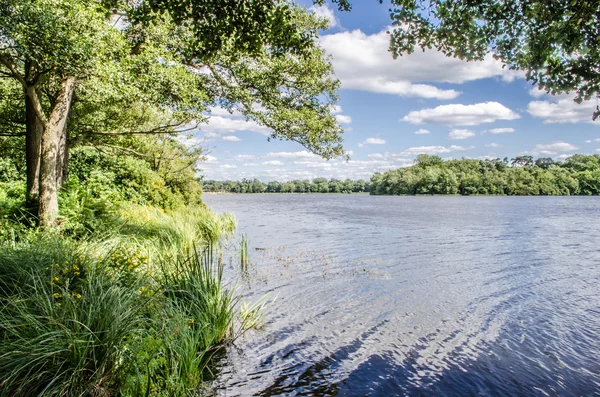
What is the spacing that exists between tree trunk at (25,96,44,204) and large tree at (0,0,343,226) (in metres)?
0.03

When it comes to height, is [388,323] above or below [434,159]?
below

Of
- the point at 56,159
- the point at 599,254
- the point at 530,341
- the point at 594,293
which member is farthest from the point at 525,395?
the point at 599,254

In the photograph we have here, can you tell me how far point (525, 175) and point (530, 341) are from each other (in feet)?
412

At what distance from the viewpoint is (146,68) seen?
32.1 feet

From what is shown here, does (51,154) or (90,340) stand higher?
(51,154)

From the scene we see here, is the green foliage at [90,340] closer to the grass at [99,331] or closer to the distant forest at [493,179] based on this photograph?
the grass at [99,331]

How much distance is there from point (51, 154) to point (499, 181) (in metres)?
124

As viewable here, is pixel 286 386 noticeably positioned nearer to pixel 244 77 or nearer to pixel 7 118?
pixel 244 77

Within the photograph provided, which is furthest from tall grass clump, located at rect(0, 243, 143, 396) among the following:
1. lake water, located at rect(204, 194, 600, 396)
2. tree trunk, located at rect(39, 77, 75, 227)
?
tree trunk, located at rect(39, 77, 75, 227)

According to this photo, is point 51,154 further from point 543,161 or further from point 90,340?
point 543,161

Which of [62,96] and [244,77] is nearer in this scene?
[62,96]

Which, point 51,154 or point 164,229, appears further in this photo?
point 164,229

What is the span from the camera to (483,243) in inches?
747

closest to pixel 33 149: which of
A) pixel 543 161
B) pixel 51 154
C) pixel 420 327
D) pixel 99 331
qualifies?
pixel 51 154
